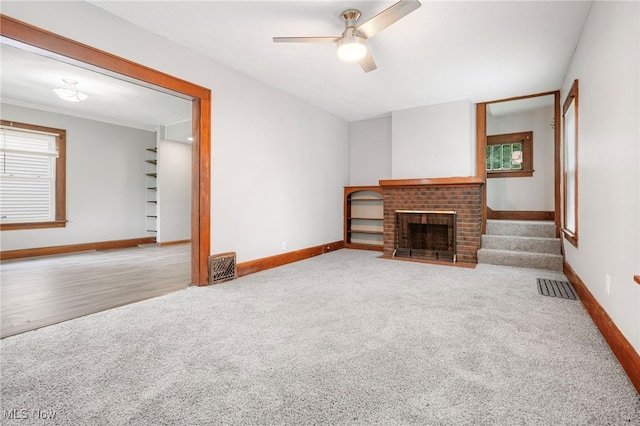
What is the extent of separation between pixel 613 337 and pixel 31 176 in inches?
325

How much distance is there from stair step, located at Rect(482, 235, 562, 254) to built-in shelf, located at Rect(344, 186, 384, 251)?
197 cm

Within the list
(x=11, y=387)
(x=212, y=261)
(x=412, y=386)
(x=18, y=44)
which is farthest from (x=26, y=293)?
(x=412, y=386)

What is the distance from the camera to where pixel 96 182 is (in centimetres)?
632

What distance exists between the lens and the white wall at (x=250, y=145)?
2.61m

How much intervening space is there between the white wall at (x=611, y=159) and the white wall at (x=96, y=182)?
7.95 meters

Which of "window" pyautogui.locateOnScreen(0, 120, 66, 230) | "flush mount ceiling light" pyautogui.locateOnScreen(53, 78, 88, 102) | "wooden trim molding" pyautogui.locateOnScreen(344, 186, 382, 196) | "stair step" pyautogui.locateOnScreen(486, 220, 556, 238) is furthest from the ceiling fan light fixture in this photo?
"window" pyautogui.locateOnScreen(0, 120, 66, 230)

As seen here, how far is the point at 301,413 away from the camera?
4.33ft

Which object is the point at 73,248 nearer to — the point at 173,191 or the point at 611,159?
the point at 173,191

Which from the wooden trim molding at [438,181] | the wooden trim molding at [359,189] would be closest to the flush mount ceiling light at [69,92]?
the wooden trim molding at [359,189]

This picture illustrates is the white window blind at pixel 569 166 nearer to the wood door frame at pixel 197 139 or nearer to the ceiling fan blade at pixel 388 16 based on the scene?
the ceiling fan blade at pixel 388 16

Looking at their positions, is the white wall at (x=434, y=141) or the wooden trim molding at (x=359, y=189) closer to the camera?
the white wall at (x=434, y=141)

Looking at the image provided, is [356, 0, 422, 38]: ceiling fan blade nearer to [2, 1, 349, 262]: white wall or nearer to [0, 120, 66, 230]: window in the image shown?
[2, 1, 349, 262]: white wall

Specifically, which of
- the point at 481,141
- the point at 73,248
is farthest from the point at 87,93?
the point at 481,141

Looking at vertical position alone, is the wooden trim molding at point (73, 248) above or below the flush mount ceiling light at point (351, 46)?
below
